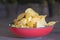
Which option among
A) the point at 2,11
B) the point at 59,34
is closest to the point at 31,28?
the point at 59,34

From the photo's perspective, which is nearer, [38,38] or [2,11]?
[38,38]

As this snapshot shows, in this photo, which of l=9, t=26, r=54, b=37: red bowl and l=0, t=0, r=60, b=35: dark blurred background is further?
l=0, t=0, r=60, b=35: dark blurred background

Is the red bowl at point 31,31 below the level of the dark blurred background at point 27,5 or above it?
below

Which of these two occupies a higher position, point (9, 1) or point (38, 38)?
point (9, 1)

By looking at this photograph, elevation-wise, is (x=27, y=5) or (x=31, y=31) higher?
(x=27, y=5)

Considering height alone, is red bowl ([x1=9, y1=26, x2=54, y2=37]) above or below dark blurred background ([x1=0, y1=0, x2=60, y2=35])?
below

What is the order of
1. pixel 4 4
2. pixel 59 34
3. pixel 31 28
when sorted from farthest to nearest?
1. pixel 4 4
2. pixel 59 34
3. pixel 31 28

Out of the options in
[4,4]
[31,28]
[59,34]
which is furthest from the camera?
[4,4]

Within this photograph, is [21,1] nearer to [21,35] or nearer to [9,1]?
[9,1]

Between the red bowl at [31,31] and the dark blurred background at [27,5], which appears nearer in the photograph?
the red bowl at [31,31]

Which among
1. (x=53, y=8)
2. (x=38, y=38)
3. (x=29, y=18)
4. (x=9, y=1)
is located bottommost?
(x=38, y=38)

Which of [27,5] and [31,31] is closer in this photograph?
[31,31]
